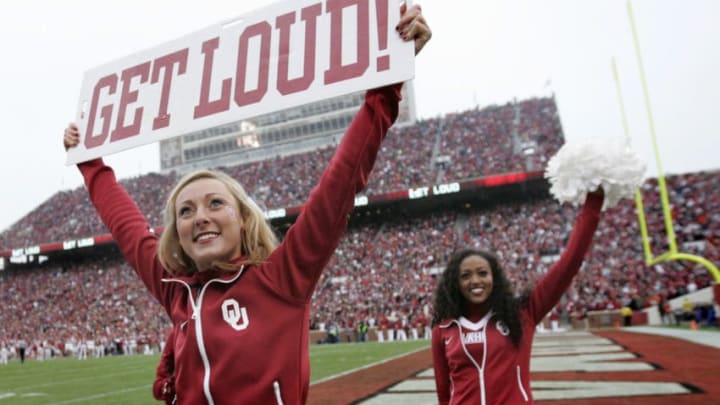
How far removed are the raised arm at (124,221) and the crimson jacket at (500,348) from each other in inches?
61.5

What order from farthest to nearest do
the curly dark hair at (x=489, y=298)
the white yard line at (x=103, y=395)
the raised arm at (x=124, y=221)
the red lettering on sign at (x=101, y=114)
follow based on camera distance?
the white yard line at (x=103, y=395) < the curly dark hair at (x=489, y=298) < the red lettering on sign at (x=101, y=114) < the raised arm at (x=124, y=221)

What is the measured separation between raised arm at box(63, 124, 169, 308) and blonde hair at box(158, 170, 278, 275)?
0.30 ft

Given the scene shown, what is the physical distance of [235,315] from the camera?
1529mm

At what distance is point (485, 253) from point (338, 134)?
4199 cm

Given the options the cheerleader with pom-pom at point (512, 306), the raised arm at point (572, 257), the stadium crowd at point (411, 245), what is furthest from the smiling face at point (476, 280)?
the stadium crowd at point (411, 245)

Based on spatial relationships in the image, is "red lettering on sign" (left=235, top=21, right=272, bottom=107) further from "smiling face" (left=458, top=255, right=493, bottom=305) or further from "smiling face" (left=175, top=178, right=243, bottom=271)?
"smiling face" (left=458, top=255, right=493, bottom=305)

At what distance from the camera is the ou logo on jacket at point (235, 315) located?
1509 mm

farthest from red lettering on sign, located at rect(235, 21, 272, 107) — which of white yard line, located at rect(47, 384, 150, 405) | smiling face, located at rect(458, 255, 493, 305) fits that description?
white yard line, located at rect(47, 384, 150, 405)

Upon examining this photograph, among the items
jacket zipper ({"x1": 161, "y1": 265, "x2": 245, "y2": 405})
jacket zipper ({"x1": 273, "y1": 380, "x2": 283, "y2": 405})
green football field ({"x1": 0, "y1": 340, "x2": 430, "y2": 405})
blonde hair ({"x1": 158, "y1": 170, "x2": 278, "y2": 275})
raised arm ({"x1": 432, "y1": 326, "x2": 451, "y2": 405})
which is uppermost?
blonde hair ({"x1": 158, "y1": 170, "x2": 278, "y2": 275})

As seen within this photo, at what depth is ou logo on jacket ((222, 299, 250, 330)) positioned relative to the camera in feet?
4.95

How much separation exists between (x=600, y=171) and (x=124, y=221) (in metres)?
2.02

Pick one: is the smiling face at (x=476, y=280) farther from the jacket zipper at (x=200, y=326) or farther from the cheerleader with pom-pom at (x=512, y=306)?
the jacket zipper at (x=200, y=326)

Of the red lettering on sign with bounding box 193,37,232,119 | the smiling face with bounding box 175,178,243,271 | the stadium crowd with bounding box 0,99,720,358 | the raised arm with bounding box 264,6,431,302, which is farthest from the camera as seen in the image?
the stadium crowd with bounding box 0,99,720,358

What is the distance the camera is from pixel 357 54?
5.07 feet
